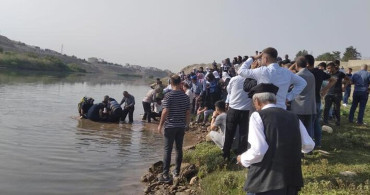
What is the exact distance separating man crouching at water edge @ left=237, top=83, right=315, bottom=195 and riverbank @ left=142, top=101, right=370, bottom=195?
1740 millimetres

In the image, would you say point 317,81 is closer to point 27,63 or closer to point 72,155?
point 72,155

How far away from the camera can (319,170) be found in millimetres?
6422

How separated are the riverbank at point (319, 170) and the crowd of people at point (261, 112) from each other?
1.32 feet

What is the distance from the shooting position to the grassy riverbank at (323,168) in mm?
5531

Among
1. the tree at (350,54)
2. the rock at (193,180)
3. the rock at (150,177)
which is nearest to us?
the rock at (193,180)

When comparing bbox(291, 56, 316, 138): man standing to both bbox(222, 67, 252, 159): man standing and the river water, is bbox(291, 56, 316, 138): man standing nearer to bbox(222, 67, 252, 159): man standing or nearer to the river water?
bbox(222, 67, 252, 159): man standing

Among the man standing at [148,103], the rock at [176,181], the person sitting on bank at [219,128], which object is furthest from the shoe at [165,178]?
the man standing at [148,103]

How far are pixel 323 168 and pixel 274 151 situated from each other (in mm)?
3181

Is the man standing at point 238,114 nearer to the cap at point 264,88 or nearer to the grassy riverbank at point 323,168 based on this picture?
the grassy riverbank at point 323,168

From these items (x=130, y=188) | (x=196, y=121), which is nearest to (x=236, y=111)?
(x=130, y=188)

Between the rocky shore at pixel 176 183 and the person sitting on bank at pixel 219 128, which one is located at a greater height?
the person sitting on bank at pixel 219 128

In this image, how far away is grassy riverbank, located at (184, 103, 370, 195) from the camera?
5.53 m

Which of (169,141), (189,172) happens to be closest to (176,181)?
(189,172)

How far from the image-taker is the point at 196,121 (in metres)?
15.5
